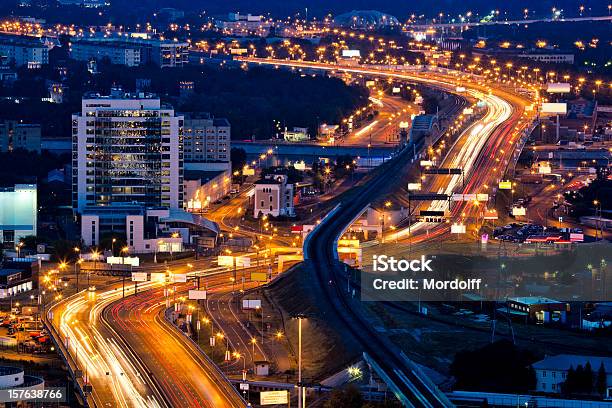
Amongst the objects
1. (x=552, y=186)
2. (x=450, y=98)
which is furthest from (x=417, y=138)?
(x=450, y=98)

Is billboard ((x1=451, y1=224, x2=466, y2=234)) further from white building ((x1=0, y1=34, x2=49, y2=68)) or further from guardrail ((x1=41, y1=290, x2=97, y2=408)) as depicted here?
white building ((x1=0, y1=34, x2=49, y2=68))

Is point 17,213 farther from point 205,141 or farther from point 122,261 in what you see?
point 205,141

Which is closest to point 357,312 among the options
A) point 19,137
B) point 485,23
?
point 19,137

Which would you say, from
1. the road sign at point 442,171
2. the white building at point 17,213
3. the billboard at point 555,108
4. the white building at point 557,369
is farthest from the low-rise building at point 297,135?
the white building at point 557,369

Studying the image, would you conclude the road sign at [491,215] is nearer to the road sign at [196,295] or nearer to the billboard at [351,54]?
the road sign at [196,295]

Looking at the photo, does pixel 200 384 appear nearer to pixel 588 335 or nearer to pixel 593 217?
pixel 588 335

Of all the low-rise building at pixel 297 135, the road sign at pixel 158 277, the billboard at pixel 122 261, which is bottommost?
the low-rise building at pixel 297 135
